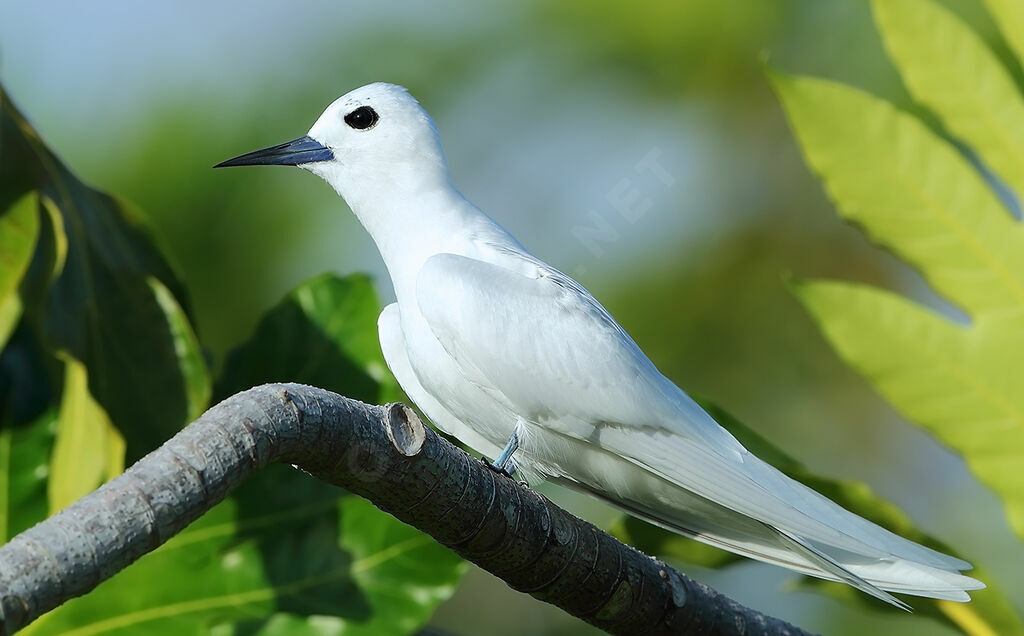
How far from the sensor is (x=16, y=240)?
8.97 ft

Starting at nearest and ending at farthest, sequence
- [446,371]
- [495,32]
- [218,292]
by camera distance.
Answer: [446,371], [218,292], [495,32]

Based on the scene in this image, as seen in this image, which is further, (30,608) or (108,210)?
(108,210)

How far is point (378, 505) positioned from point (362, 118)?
53.3 inches

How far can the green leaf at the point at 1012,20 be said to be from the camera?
8.87 ft

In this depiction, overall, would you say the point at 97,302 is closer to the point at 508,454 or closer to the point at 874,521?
the point at 508,454

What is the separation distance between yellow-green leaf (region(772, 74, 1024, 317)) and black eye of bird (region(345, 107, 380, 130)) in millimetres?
1001

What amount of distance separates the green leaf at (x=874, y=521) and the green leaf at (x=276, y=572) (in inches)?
23.0

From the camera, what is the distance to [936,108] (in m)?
2.73

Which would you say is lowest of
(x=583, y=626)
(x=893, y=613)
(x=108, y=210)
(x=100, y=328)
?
(x=583, y=626)

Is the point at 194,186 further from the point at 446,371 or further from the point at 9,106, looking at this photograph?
the point at 446,371

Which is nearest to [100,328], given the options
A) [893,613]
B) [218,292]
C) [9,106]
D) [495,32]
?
[9,106]

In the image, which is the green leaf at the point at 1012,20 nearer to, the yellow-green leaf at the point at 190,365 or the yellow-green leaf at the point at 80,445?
the yellow-green leaf at the point at 190,365

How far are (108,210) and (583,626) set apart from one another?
2.79 m

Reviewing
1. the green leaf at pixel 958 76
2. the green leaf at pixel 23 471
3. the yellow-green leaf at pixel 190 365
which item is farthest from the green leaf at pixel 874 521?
the green leaf at pixel 23 471
